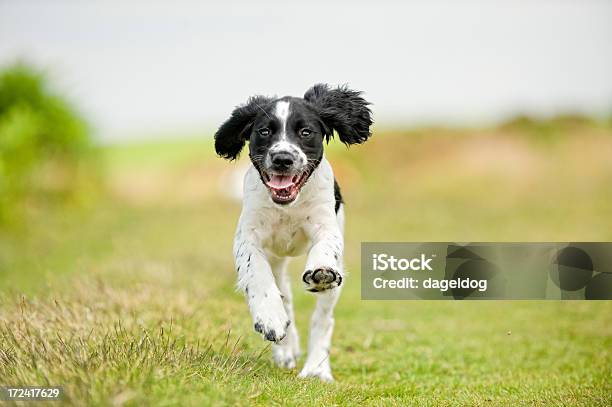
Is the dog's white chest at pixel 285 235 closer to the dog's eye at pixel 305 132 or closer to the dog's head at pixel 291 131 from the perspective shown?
the dog's head at pixel 291 131

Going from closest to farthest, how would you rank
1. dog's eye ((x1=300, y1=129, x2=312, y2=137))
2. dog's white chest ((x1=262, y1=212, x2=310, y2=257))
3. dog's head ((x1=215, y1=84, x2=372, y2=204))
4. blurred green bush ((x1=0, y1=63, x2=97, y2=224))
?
dog's head ((x1=215, y1=84, x2=372, y2=204)) < dog's eye ((x1=300, y1=129, x2=312, y2=137)) < dog's white chest ((x1=262, y1=212, x2=310, y2=257)) < blurred green bush ((x1=0, y1=63, x2=97, y2=224))

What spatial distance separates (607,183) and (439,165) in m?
6.77

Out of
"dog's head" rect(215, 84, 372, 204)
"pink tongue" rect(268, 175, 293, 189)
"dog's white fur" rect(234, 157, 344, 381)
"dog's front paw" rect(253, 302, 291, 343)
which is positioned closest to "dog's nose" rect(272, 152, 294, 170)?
"dog's head" rect(215, 84, 372, 204)

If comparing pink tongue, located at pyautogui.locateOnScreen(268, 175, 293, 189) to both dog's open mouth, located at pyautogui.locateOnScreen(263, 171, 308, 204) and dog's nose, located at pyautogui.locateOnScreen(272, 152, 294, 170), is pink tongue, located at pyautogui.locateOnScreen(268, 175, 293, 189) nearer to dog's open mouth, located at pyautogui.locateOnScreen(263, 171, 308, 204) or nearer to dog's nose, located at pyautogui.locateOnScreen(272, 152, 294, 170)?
dog's open mouth, located at pyautogui.locateOnScreen(263, 171, 308, 204)

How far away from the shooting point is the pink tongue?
213 inches

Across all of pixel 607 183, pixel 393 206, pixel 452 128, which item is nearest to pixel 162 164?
pixel 452 128

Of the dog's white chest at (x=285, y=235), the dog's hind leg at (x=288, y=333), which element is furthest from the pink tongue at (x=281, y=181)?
the dog's hind leg at (x=288, y=333)

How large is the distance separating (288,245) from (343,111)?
1.12m

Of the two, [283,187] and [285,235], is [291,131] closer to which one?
[283,187]

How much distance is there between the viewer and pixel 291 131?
5555 mm

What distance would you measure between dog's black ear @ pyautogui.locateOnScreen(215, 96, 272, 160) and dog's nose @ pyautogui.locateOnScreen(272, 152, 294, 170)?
63cm

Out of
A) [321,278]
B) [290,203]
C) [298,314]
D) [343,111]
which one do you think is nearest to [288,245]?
[290,203]

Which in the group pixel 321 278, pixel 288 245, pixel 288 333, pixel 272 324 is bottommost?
pixel 288 333

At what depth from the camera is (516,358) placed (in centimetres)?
762
